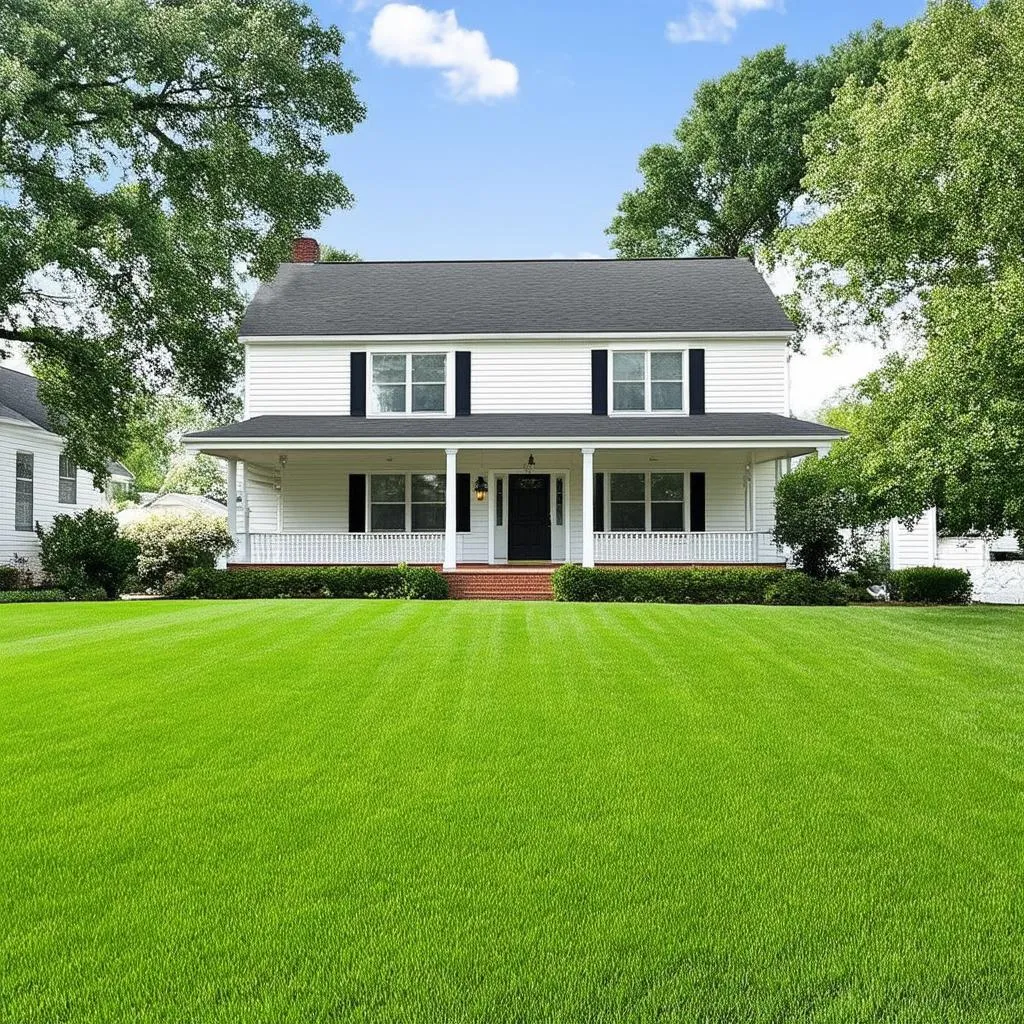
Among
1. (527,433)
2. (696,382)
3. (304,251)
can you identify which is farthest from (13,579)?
(696,382)

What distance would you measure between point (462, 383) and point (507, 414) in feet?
4.40

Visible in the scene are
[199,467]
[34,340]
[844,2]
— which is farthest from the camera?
[199,467]

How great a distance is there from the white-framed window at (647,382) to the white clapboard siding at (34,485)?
15.9 metres

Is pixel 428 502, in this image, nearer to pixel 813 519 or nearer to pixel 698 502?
pixel 698 502

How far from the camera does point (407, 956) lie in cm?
312

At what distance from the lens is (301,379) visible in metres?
22.6

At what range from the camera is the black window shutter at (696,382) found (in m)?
21.8

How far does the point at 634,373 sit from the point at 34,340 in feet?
47.7

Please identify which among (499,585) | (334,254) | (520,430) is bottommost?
(499,585)

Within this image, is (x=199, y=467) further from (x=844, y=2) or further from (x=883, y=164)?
(x=883, y=164)

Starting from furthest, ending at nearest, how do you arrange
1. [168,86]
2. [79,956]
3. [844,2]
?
[844,2] → [168,86] → [79,956]

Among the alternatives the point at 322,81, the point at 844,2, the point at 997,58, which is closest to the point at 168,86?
the point at 322,81

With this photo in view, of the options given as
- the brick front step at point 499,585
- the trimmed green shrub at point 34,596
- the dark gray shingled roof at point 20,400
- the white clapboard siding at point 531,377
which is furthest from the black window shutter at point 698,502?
the dark gray shingled roof at point 20,400

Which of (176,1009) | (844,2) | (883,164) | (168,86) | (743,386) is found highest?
(844,2)
